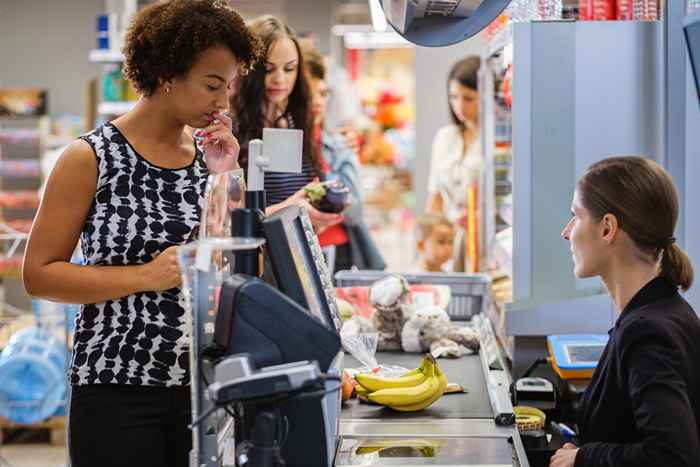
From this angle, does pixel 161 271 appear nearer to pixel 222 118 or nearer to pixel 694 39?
pixel 222 118

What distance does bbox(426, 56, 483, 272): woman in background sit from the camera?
227 inches

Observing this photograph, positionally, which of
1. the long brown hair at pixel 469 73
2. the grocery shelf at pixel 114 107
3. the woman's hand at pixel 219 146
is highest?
the long brown hair at pixel 469 73

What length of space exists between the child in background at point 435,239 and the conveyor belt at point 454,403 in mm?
2814

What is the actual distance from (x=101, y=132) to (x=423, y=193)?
19.2 feet

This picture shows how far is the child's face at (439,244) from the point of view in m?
5.74

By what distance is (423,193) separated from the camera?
7.99 meters

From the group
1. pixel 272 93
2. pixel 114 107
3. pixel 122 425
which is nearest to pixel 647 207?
pixel 122 425

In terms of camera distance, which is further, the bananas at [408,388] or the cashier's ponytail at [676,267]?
the bananas at [408,388]

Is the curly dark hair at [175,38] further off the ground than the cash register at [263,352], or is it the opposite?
the curly dark hair at [175,38]

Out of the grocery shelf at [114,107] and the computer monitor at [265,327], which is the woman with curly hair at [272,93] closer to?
the computer monitor at [265,327]

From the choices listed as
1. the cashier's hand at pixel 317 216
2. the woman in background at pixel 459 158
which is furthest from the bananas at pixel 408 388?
the woman in background at pixel 459 158

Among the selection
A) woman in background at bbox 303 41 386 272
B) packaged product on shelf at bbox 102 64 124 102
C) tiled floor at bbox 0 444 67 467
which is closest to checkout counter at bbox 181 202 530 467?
woman in background at bbox 303 41 386 272

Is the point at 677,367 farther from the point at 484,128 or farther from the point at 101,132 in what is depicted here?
the point at 484,128

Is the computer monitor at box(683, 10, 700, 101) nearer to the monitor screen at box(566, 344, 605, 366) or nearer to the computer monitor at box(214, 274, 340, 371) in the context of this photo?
the monitor screen at box(566, 344, 605, 366)
